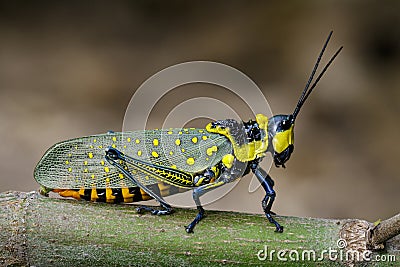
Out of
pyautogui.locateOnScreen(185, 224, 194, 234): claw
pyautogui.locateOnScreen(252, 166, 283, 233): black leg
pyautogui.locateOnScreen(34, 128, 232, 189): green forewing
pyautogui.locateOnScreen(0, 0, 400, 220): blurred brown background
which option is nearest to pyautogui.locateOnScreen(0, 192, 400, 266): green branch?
pyautogui.locateOnScreen(185, 224, 194, 234): claw

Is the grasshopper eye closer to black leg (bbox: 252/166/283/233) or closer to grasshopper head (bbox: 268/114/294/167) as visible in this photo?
grasshopper head (bbox: 268/114/294/167)

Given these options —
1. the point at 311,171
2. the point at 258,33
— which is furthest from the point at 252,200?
the point at 258,33

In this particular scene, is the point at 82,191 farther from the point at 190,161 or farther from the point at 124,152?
the point at 190,161

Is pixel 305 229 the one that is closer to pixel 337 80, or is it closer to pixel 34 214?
pixel 34 214

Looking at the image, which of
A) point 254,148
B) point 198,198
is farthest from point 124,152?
point 254,148

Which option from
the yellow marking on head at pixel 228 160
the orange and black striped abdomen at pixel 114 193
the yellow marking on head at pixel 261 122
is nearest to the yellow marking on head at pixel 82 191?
the orange and black striped abdomen at pixel 114 193

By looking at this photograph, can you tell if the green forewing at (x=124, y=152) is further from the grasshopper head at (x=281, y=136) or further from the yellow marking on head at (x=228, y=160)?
the grasshopper head at (x=281, y=136)
